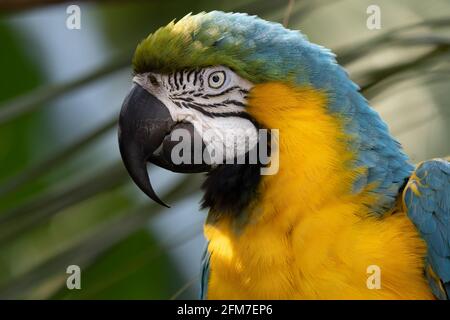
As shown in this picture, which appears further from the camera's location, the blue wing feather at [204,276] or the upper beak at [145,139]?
the blue wing feather at [204,276]

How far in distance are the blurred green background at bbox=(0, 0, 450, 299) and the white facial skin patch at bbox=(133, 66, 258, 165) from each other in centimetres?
22

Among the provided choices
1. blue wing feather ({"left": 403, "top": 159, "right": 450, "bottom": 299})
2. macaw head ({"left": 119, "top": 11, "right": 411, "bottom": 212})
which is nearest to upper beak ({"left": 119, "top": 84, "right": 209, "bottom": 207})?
macaw head ({"left": 119, "top": 11, "right": 411, "bottom": 212})

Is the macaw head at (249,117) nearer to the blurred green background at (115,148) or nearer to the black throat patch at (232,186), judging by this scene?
the black throat patch at (232,186)

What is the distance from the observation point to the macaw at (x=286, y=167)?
234cm

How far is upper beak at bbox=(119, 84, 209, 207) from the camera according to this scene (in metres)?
2.44

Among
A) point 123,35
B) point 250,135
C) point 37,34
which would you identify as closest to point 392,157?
point 250,135

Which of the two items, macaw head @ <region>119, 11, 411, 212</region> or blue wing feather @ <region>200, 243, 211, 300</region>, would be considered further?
blue wing feather @ <region>200, 243, 211, 300</region>

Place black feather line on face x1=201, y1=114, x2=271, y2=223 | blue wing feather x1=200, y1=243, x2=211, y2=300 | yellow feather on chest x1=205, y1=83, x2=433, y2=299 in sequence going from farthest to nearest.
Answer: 1. blue wing feather x1=200, y1=243, x2=211, y2=300
2. black feather line on face x1=201, y1=114, x2=271, y2=223
3. yellow feather on chest x1=205, y1=83, x2=433, y2=299

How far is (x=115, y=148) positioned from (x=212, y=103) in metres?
1.49

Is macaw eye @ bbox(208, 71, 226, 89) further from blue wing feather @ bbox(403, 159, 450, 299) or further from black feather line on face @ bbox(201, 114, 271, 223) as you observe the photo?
blue wing feather @ bbox(403, 159, 450, 299)

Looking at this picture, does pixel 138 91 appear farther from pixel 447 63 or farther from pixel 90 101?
pixel 90 101

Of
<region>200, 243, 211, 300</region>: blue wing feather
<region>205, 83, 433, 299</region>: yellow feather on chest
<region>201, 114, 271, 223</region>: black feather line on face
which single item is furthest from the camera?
<region>200, 243, 211, 300</region>: blue wing feather

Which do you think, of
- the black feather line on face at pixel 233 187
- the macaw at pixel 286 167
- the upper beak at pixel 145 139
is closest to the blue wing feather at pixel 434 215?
the macaw at pixel 286 167

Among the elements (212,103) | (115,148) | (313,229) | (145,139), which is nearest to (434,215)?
(313,229)
